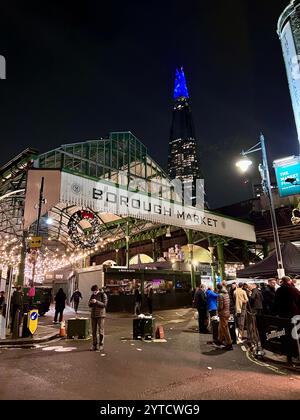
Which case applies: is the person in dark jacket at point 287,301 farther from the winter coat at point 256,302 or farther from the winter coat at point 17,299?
the winter coat at point 17,299

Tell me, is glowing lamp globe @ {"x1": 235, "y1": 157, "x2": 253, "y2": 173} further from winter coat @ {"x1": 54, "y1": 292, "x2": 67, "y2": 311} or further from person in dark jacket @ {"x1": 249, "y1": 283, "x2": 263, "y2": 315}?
winter coat @ {"x1": 54, "y1": 292, "x2": 67, "y2": 311}

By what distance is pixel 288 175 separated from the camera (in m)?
13.7

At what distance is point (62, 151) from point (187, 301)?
16.9 m

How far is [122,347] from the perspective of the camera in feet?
30.3

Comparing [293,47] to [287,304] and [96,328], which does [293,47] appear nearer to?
[287,304]

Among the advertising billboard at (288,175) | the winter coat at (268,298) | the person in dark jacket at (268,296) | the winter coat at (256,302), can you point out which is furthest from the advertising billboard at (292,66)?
the winter coat at (256,302)

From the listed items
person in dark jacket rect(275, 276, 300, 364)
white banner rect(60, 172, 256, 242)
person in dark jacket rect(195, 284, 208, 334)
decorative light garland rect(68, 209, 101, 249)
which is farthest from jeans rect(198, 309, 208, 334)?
decorative light garland rect(68, 209, 101, 249)

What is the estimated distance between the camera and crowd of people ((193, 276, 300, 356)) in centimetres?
744

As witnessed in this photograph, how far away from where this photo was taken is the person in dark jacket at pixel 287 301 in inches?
286

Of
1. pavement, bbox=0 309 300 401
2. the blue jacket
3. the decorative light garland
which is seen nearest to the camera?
pavement, bbox=0 309 300 401

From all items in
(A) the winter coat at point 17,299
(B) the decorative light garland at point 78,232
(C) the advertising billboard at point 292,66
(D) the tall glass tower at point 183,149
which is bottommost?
(A) the winter coat at point 17,299

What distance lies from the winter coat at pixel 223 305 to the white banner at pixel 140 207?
28.4 ft

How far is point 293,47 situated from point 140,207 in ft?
46.9

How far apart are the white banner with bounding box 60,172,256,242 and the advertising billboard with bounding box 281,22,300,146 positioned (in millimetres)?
8874
